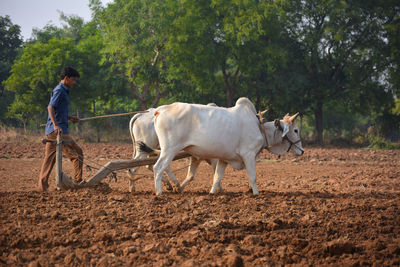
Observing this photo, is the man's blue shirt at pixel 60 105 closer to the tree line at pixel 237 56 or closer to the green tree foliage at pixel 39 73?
the tree line at pixel 237 56

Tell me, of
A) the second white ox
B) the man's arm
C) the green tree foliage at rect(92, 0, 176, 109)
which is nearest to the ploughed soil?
the second white ox

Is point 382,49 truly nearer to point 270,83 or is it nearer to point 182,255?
point 270,83

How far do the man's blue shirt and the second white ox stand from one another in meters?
1.51

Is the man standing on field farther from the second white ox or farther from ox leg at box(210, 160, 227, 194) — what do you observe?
ox leg at box(210, 160, 227, 194)

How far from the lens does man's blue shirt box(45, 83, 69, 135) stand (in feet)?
24.4

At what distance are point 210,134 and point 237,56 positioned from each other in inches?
764

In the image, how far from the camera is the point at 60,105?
7.53 meters

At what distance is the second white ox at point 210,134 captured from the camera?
294 inches

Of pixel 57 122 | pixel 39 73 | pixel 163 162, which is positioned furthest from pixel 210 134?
pixel 39 73

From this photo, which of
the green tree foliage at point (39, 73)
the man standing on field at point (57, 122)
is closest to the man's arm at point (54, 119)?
the man standing on field at point (57, 122)

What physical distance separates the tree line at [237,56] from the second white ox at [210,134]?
1663cm

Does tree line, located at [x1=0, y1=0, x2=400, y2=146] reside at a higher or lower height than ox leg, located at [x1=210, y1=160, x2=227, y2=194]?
higher

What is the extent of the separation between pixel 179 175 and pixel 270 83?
16046 mm

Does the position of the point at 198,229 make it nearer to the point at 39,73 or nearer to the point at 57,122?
the point at 57,122
